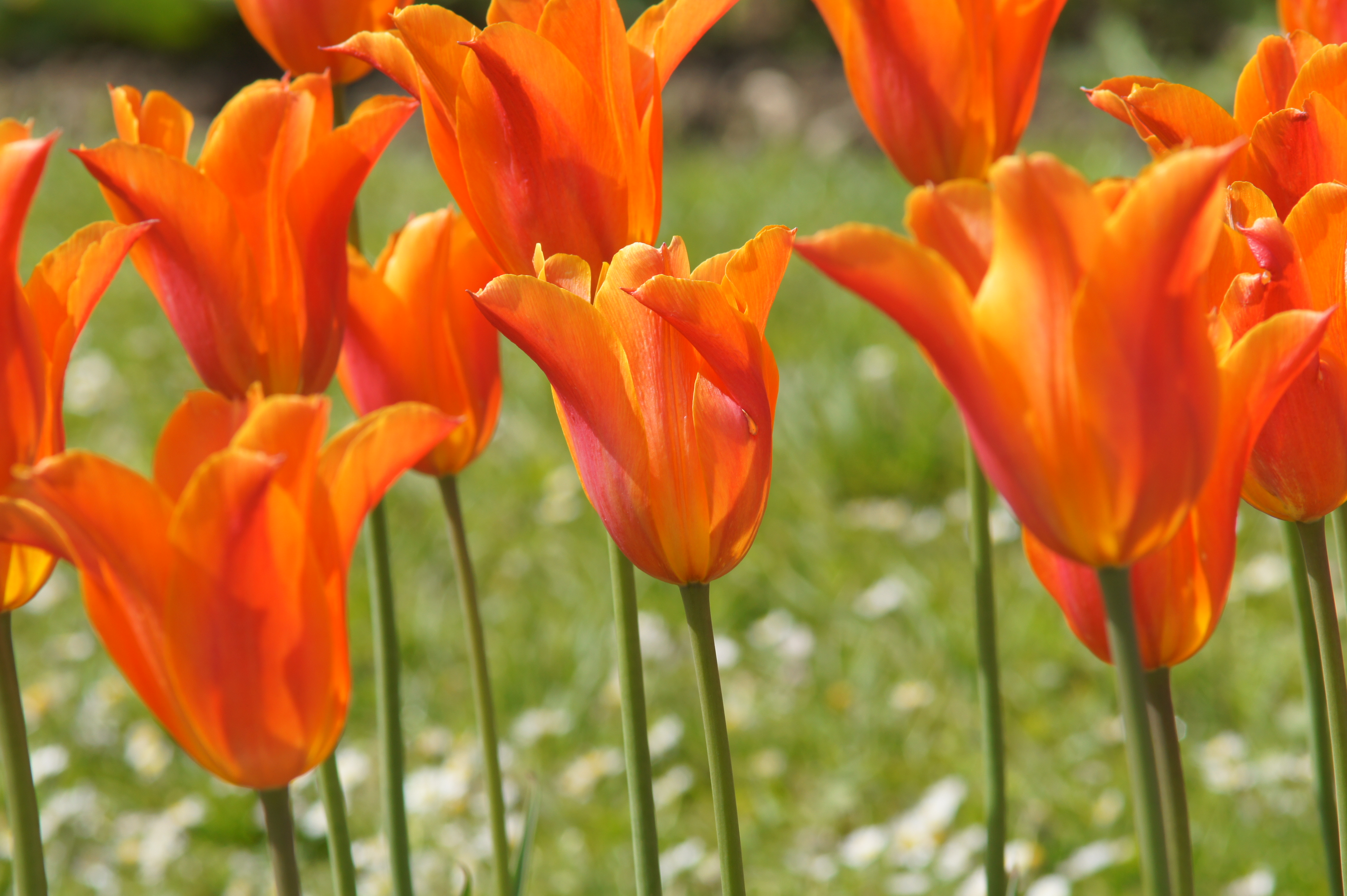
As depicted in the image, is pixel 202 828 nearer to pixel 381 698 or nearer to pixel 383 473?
pixel 381 698

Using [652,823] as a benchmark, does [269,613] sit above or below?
above

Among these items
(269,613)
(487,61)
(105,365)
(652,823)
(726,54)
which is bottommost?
(652,823)

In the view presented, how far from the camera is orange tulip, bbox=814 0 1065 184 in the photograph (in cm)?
82

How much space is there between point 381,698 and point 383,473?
0.45 meters

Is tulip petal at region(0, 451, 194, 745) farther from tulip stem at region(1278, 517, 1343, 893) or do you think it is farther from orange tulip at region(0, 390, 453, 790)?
tulip stem at region(1278, 517, 1343, 893)

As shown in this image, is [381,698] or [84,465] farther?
[381,698]

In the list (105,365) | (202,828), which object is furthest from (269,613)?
(105,365)

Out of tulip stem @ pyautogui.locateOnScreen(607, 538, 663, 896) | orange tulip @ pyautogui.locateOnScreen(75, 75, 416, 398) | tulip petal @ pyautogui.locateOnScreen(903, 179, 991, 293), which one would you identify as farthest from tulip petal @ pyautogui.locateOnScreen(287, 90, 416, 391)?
tulip petal @ pyautogui.locateOnScreen(903, 179, 991, 293)

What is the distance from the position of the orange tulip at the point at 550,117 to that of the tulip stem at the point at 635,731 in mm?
182

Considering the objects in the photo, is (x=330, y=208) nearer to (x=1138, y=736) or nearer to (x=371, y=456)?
(x=371, y=456)

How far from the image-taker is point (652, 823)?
72cm

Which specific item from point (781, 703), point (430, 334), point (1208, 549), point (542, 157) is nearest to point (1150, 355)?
point (1208, 549)

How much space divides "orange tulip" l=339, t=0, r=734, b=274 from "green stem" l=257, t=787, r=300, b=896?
0.29 meters

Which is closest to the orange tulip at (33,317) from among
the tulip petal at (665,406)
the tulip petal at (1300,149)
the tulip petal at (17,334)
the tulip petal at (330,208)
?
the tulip petal at (17,334)
